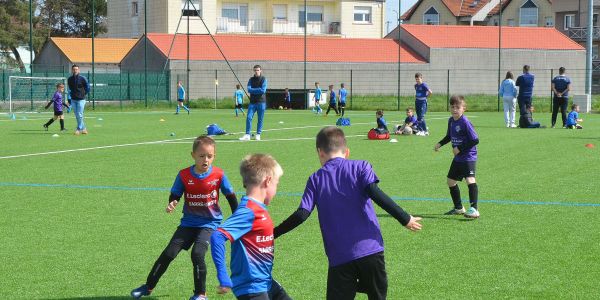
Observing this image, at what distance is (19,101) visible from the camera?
47469 mm

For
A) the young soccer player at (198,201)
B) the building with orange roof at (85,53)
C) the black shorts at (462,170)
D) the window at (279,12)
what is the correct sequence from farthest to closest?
the window at (279,12), the building with orange roof at (85,53), the black shorts at (462,170), the young soccer player at (198,201)

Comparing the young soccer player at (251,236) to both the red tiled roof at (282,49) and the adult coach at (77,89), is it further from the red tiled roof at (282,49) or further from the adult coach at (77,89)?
the red tiled roof at (282,49)

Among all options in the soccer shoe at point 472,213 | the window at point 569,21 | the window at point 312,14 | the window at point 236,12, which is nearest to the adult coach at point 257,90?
the soccer shoe at point 472,213

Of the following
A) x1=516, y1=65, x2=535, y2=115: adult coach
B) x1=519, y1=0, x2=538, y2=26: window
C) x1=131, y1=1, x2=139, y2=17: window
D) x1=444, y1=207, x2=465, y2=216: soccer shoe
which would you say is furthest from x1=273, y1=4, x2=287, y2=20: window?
x1=444, y1=207, x2=465, y2=216: soccer shoe

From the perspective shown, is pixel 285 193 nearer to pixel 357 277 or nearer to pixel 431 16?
pixel 357 277

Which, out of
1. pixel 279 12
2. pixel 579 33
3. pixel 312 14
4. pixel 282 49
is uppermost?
pixel 279 12

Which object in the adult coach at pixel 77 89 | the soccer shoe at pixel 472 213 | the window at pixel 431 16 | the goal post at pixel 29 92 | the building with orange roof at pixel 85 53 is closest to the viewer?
the soccer shoe at pixel 472 213

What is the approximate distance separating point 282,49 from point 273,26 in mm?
13255

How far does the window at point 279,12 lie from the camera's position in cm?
7594

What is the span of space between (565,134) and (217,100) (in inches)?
1225

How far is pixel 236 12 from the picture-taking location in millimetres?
75188

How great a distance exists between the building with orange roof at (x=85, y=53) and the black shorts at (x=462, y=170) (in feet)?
189

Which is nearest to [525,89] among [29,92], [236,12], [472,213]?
[472,213]

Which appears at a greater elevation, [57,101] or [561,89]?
[561,89]
